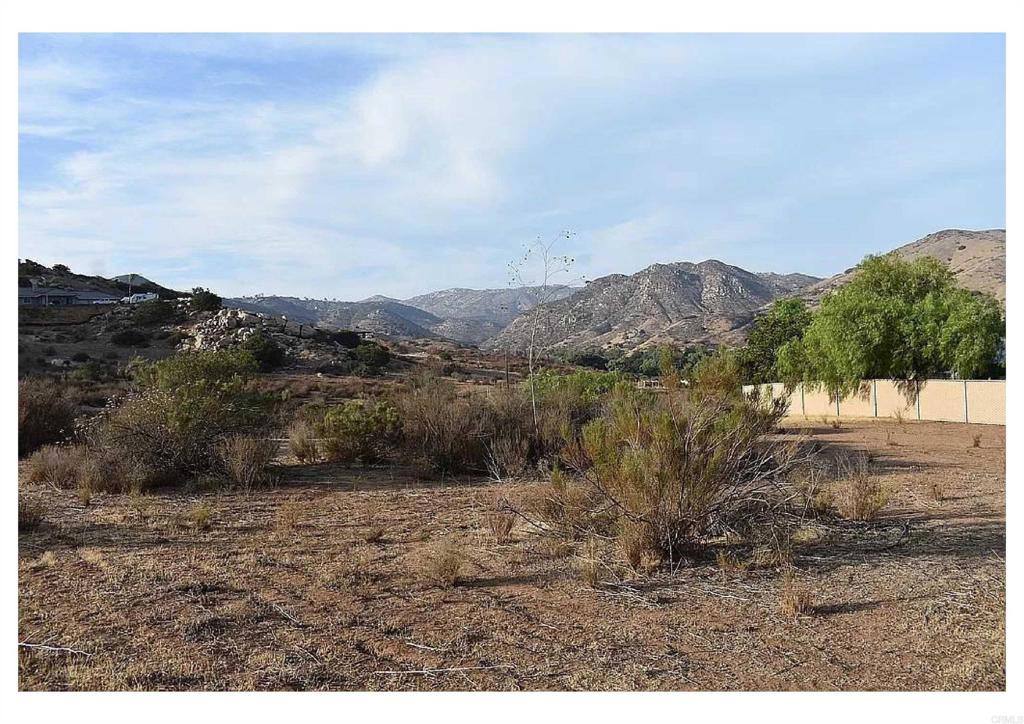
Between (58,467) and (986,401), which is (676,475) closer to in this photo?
(58,467)

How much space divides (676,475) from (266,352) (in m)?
41.3

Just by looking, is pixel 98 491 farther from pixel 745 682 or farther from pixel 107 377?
pixel 107 377

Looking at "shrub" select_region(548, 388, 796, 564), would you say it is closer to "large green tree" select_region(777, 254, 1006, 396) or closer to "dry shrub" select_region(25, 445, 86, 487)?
"dry shrub" select_region(25, 445, 86, 487)

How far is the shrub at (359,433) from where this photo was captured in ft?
56.7

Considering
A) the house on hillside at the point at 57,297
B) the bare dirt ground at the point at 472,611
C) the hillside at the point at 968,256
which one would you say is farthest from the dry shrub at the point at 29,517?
the hillside at the point at 968,256

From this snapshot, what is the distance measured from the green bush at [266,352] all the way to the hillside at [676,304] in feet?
112

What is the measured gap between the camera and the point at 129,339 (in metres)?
51.4

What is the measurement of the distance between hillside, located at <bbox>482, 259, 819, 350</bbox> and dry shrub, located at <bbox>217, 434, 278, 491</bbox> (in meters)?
62.5

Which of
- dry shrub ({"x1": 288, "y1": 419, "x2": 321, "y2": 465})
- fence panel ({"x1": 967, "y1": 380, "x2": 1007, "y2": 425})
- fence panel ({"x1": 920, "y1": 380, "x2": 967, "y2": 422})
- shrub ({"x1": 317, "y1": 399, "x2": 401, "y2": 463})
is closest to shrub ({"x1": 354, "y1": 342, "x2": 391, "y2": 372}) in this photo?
fence panel ({"x1": 920, "y1": 380, "x2": 967, "y2": 422})

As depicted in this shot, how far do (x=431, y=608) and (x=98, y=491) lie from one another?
8798 mm

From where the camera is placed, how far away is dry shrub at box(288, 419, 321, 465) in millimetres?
17422

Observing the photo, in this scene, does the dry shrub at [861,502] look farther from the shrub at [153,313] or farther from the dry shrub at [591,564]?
the shrub at [153,313]
